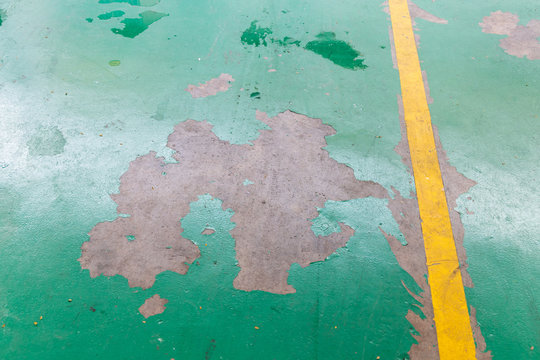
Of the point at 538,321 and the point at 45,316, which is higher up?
the point at 538,321

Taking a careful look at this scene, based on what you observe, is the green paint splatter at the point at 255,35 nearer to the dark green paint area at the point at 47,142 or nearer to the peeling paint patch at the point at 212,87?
the peeling paint patch at the point at 212,87

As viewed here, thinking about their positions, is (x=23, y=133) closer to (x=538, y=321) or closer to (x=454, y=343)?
(x=454, y=343)

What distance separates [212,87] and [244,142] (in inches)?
42.7

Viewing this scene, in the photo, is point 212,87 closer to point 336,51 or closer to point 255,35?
point 255,35

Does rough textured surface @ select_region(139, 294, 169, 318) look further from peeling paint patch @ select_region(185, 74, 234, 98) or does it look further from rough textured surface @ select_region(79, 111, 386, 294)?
peeling paint patch @ select_region(185, 74, 234, 98)

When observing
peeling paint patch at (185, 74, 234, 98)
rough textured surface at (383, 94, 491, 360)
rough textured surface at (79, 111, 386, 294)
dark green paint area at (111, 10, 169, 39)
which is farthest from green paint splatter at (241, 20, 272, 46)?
rough textured surface at (383, 94, 491, 360)

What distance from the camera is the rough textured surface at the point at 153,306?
328 centimetres

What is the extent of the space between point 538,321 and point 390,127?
2498 millimetres

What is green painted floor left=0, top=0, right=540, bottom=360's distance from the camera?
3.23 m

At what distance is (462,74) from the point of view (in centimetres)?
529

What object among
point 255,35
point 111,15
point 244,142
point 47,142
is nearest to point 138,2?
point 111,15

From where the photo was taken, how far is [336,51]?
5.58 meters

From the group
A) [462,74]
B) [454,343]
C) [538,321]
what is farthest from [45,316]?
[462,74]

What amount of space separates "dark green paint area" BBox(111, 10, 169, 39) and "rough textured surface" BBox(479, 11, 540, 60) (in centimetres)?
520
